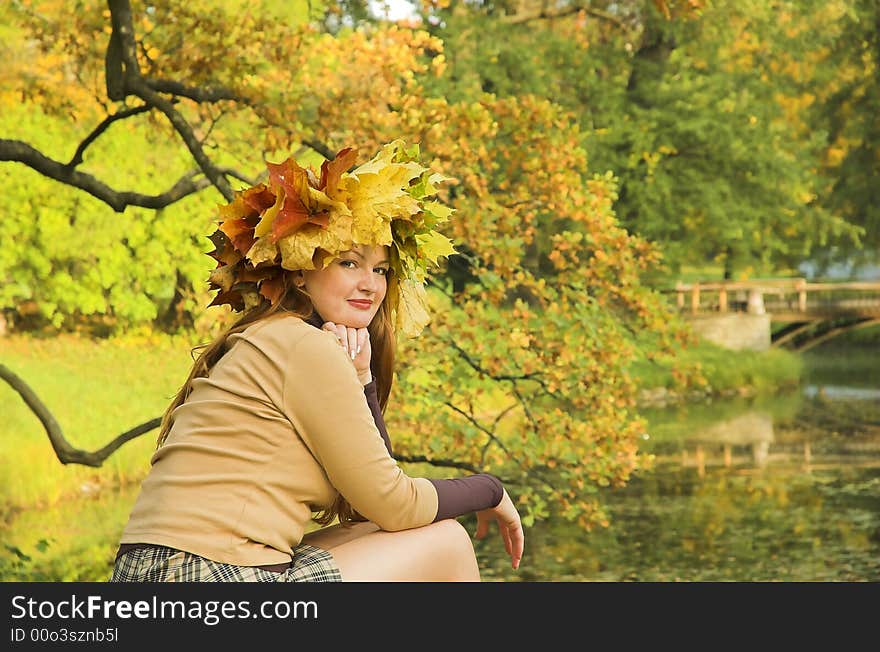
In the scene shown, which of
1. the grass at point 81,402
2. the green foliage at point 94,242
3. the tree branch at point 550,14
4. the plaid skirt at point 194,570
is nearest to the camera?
the plaid skirt at point 194,570

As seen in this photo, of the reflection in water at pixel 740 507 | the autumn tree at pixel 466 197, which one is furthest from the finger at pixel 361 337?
the reflection in water at pixel 740 507

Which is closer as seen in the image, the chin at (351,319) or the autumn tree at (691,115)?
the chin at (351,319)

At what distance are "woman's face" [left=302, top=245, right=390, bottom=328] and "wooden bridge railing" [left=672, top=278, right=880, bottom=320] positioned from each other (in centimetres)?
1350

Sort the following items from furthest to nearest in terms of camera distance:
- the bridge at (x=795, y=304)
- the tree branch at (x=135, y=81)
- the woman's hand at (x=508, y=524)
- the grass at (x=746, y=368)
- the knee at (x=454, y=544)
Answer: the bridge at (x=795, y=304)
the grass at (x=746, y=368)
the tree branch at (x=135, y=81)
the woman's hand at (x=508, y=524)
the knee at (x=454, y=544)

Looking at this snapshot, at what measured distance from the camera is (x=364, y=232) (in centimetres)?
227

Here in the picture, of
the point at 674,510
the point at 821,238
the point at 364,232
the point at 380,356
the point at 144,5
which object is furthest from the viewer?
the point at 821,238

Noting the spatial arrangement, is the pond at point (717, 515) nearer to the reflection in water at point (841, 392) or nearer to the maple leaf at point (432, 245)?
the reflection in water at point (841, 392)

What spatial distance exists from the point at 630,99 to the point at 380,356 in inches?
480

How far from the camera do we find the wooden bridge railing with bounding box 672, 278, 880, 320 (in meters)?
15.6

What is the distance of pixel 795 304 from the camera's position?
15969mm

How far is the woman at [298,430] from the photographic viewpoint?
6.70ft

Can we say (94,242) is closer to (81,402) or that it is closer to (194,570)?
(81,402)

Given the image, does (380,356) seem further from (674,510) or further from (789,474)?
(789,474)
